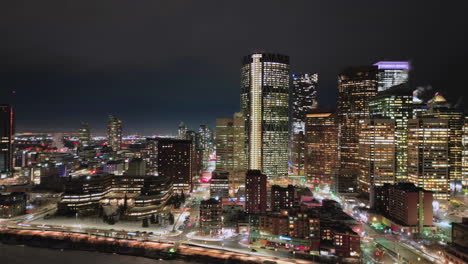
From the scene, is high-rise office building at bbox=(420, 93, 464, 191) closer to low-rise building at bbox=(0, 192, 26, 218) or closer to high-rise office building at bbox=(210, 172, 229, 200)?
high-rise office building at bbox=(210, 172, 229, 200)

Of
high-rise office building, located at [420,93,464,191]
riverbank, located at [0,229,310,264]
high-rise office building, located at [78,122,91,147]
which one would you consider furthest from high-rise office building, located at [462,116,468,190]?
high-rise office building, located at [78,122,91,147]

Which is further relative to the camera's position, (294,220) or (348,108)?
(348,108)

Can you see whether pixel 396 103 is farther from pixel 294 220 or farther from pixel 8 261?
pixel 8 261

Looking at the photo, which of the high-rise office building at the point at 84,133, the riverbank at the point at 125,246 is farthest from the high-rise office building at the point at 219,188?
the high-rise office building at the point at 84,133

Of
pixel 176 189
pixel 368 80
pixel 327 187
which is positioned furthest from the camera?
pixel 368 80

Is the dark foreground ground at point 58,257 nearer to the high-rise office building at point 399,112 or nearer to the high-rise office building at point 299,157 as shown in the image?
the high-rise office building at point 399,112

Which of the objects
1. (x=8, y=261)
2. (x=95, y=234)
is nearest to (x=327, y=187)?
(x=95, y=234)

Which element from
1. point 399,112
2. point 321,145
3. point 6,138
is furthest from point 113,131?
point 399,112
